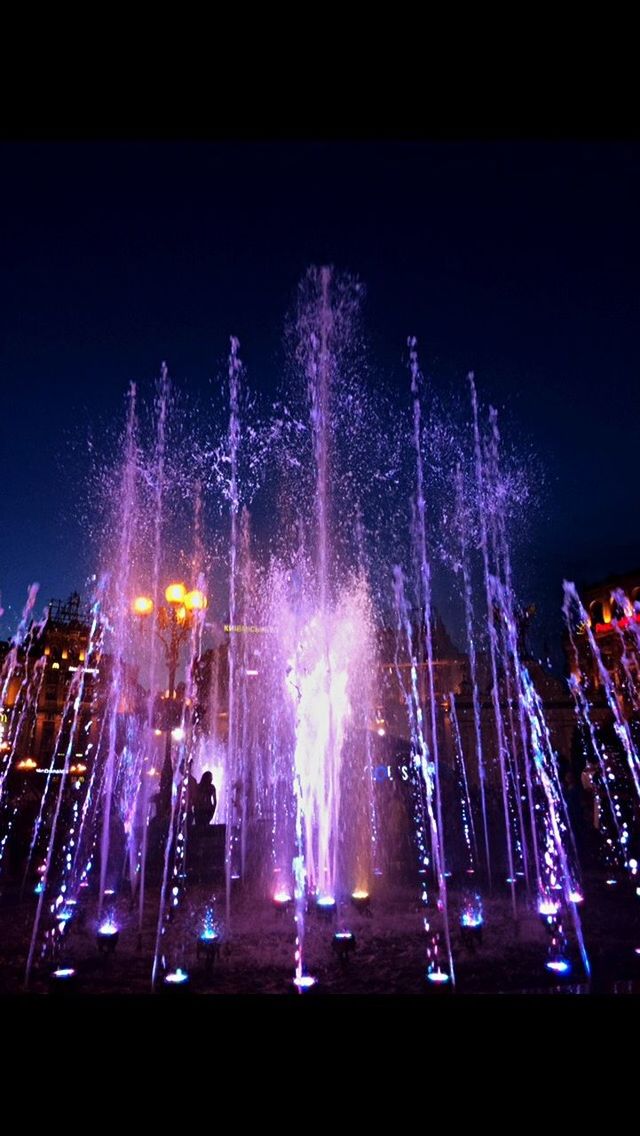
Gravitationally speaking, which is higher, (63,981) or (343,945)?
(343,945)

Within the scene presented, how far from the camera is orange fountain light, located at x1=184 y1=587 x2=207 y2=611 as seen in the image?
13.5 metres

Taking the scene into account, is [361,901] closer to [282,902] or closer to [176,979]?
[282,902]

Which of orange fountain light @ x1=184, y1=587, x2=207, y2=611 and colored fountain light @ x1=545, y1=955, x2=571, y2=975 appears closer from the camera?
colored fountain light @ x1=545, y1=955, x2=571, y2=975

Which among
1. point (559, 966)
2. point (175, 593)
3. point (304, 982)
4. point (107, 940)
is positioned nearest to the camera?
point (304, 982)

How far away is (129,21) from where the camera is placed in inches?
78.2

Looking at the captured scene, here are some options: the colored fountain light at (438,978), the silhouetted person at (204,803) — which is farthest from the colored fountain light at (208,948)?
the silhouetted person at (204,803)

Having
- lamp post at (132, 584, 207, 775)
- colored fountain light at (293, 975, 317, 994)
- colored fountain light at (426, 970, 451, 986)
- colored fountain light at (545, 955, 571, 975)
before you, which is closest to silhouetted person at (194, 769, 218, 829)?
lamp post at (132, 584, 207, 775)

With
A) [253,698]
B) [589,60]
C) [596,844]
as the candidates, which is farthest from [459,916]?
[253,698]

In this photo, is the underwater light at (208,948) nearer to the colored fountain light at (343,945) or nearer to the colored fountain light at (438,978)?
the colored fountain light at (343,945)

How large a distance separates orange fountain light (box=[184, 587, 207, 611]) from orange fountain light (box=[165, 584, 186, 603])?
4.7 inches

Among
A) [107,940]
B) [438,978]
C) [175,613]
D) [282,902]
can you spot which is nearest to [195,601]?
[175,613]

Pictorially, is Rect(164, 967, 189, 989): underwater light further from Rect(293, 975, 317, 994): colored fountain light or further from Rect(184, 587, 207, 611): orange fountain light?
Rect(184, 587, 207, 611): orange fountain light

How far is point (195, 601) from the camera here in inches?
537

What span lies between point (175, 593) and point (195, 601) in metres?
0.50
